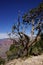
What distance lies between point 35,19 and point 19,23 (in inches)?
130

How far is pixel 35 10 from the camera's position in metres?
25.8

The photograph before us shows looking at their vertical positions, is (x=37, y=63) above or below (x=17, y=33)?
below

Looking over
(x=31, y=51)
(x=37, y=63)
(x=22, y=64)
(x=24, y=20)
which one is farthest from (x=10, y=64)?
(x=24, y=20)

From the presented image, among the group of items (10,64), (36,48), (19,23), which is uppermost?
(19,23)

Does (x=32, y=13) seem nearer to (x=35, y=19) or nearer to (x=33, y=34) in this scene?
(x=35, y=19)

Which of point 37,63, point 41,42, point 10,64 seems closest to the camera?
point 37,63

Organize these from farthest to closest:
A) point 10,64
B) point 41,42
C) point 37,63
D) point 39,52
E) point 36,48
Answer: point 41,42 < point 36,48 < point 39,52 < point 10,64 < point 37,63

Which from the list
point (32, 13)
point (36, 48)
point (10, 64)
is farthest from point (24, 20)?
point (10, 64)

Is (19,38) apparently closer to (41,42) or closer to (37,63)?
(41,42)

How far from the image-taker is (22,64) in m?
18.0

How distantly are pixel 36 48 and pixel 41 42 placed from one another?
278cm

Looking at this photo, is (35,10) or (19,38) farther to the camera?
(35,10)

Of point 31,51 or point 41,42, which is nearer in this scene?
point 31,51

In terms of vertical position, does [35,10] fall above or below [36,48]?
above
